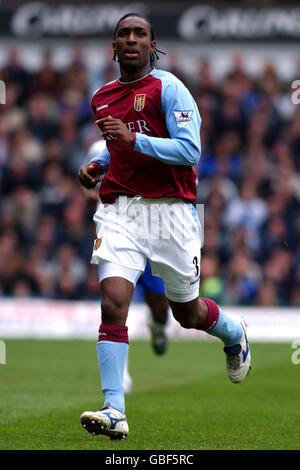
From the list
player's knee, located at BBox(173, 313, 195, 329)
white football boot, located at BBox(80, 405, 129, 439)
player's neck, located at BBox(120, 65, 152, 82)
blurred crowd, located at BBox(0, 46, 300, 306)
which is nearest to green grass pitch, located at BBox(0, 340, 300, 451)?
white football boot, located at BBox(80, 405, 129, 439)

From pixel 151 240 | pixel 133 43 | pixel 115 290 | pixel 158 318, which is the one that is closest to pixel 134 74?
pixel 133 43

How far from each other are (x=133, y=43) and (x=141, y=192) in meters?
0.98

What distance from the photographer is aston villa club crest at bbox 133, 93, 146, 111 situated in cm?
581

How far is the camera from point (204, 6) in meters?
19.4

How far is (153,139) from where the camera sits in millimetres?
5559

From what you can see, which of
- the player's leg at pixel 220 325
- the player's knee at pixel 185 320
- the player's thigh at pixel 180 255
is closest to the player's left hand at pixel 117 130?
the player's thigh at pixel 180 255

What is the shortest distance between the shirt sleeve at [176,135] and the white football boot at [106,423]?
1.60 metres

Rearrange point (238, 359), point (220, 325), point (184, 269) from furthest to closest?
point (238, 359) → point (220, 325) → point (184, 269)

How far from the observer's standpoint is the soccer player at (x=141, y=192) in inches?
221

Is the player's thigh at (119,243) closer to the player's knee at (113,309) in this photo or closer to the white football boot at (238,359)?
the player's knee at (113,309)

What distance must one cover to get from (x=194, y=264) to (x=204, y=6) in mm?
14433

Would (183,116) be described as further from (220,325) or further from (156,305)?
(156,305)
